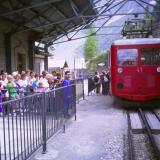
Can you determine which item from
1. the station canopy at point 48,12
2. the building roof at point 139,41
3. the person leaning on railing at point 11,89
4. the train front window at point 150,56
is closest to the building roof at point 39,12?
the station canopy at point 48,12

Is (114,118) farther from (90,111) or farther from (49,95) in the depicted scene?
(49,95)

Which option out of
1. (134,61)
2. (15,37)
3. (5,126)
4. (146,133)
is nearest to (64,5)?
(15,37)

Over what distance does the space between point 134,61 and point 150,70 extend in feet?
2.49

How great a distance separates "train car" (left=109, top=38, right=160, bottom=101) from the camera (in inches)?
691

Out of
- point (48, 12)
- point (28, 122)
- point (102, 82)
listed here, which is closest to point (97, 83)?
point (102, 82)

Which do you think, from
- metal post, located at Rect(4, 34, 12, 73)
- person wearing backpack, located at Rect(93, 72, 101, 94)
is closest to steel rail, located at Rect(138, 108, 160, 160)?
metal post, located at Rect(4, 34, 12, 73)

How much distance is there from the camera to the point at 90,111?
17.1m

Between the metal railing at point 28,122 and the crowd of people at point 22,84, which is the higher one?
the crowd of people at point 22,84

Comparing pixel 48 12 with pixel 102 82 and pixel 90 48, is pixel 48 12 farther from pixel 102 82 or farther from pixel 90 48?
pixel 90 48

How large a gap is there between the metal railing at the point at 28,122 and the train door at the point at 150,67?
23.6 feet

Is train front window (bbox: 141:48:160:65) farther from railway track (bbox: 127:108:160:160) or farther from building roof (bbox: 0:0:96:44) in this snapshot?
building roof (bbox: 0:0:96:44)

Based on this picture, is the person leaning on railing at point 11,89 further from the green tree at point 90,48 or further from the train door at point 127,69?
the green tree at point 90,48

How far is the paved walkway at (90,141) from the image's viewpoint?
27.9 feet

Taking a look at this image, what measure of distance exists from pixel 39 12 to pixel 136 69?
713 centimetres
